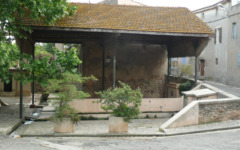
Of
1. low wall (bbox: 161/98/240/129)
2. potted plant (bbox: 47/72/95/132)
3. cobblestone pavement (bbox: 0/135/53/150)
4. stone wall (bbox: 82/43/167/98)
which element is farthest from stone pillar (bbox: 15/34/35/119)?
low wall (bbox: 161/98/240/129)

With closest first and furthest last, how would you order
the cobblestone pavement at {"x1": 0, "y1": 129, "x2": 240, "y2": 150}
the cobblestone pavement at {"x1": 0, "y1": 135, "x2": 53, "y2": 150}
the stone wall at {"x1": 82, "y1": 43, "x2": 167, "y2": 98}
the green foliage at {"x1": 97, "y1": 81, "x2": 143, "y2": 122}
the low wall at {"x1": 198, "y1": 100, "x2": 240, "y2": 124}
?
1. the cobblestone pavement at {"x1": 0, "y1": 135, "x2": 53, "y2": 150}
2. the cobblestone pavement at {"x1": 0, "y1": 129, "x2": 240, "y2": 150}
3. the green foliage at {"x1": 97, "y1": 81, "x2": 143, "y2": 122}
4. the low wall at {"x1": 198, "y1": 100, "x2": 240, "y2": 124}
5. the stone wall at {"x1": 82, "y1": 43, "x2": 167, "y2": 98}

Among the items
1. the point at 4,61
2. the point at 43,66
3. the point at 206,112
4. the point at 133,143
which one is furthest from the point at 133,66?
the point at 133,143

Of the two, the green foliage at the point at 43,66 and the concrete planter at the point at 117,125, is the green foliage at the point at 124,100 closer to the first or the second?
the concrete planter at the point at 117,125

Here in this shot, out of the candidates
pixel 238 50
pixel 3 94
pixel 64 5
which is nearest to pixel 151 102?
pixel 64 5

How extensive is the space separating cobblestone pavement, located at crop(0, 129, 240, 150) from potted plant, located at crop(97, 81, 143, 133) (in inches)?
23.1

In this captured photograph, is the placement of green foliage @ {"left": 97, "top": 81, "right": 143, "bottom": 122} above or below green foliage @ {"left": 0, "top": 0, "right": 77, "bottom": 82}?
below

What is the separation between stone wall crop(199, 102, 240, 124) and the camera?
38.6ft

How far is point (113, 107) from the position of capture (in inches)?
409

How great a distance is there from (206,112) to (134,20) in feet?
18.3

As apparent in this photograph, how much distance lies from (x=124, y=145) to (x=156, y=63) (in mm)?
10905

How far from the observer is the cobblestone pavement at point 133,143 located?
7.92 meters

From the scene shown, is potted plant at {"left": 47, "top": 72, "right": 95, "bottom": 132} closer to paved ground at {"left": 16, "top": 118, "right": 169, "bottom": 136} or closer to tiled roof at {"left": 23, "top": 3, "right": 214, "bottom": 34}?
paved ground at {"left": 16, "top": 118, "right": 169, "bottom": 136}

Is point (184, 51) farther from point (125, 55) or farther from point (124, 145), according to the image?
point (124, 145)

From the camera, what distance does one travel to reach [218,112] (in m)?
12.0
